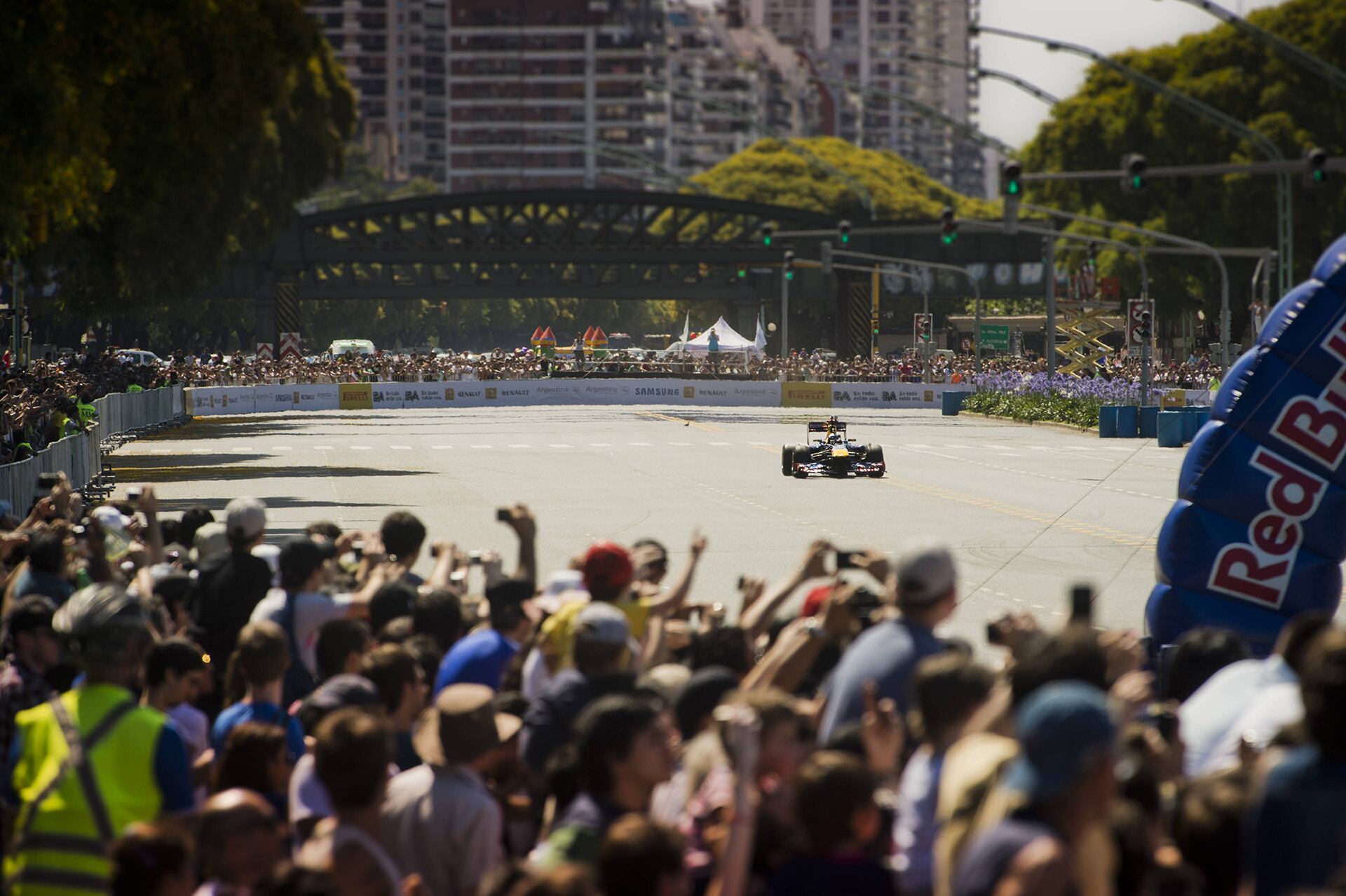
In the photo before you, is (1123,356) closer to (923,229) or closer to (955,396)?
(955,396)

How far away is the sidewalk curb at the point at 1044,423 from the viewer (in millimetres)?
55562

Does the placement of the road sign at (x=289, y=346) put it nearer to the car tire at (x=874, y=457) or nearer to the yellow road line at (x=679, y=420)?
the yellow road line at (x=679, y=420)

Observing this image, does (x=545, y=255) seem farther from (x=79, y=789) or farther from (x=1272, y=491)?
(x=79, y=789)

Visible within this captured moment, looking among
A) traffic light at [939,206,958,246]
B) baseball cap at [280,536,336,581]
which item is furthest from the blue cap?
traffic light at [939,206,958,246]

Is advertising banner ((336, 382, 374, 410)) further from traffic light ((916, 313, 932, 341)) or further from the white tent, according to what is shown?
the white tent

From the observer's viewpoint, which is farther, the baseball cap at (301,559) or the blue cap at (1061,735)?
the baseball cap at (301,559)

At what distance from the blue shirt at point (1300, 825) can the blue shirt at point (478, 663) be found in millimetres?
3681

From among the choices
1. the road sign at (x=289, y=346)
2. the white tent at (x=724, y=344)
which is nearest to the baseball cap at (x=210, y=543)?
the road sign at (x=289, y=346)

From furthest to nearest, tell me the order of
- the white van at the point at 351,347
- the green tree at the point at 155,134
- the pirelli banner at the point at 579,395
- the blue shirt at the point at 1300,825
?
1. the white van at the point at 351,347
2. the pirelli banner at the point at 579,395
3. the green tree at the point at 155,134
4. the blue shirt at the point at 1300,825

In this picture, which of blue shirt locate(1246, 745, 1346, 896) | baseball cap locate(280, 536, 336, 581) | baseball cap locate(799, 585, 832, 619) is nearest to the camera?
blue shirt locate(1246, 745, 1346, 896)

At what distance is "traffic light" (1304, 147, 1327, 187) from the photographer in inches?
1155

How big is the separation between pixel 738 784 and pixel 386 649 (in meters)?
2.31

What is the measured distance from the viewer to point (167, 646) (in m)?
7.29

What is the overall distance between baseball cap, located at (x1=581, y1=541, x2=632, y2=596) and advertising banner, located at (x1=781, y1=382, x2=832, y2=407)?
67.8 metres
